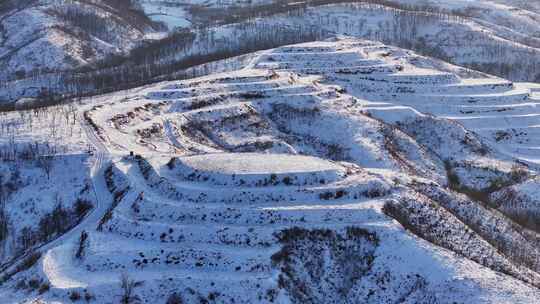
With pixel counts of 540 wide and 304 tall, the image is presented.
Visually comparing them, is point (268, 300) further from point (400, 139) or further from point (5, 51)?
point (5, 51)

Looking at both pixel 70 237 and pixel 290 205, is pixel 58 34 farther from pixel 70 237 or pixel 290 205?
pixel 290 205

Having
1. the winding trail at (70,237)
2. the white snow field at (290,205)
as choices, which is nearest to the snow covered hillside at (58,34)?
the white snow field at (290,205)

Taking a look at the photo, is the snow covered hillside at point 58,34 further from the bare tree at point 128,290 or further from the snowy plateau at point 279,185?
the bare tree at point 128,290

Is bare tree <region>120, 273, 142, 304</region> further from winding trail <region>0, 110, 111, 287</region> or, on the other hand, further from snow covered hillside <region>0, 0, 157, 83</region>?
snow covered hillside <region>0, 0, 157, 83</region>

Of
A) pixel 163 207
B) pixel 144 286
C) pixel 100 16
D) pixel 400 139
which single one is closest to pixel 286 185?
pixel 163 207

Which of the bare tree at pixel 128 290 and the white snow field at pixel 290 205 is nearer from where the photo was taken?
the bare tree at pixel 128 290

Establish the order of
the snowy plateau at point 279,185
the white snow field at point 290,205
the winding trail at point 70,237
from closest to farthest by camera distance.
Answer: the white snow field at point 290,205, the winding trail at point 70,237, the snowy plateau at point 279,185
